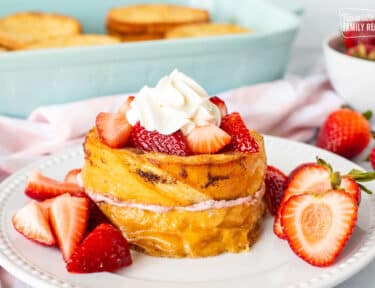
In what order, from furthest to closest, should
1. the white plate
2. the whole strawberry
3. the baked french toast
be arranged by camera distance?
the whole strawberry < the baked french toast < the white plate

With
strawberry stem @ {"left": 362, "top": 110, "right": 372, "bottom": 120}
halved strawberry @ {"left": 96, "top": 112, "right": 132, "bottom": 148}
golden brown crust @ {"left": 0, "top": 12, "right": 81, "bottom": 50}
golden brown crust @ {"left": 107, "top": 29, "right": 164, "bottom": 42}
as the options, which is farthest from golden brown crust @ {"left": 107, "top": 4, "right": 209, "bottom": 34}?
halved strawberry @ {"left": 96, "top": 112, "right": 132, "bottom": 148}

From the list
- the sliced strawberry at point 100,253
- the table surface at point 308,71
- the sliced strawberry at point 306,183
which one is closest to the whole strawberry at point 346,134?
the table surface at point 308,71

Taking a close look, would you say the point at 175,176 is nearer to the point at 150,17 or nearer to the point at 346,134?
the point at 346,134

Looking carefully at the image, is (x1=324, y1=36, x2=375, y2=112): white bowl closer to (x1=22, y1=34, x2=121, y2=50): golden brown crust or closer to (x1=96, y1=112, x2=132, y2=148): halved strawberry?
(x1=22, y1=34, x2=121, y2=50): golden brown crust

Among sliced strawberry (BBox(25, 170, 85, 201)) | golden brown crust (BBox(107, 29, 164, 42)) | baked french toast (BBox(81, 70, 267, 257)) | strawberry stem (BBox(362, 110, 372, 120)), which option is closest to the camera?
baked french toast (BBox(81, 70, 267, 257))

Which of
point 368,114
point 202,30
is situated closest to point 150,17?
point 202,30

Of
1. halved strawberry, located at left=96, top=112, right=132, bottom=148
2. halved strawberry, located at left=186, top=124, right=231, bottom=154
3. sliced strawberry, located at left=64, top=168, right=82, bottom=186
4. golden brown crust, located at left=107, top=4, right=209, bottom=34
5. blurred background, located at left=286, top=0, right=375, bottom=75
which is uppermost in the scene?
halved strawberry, located at left=186, top=124, right=231, bottom=154
